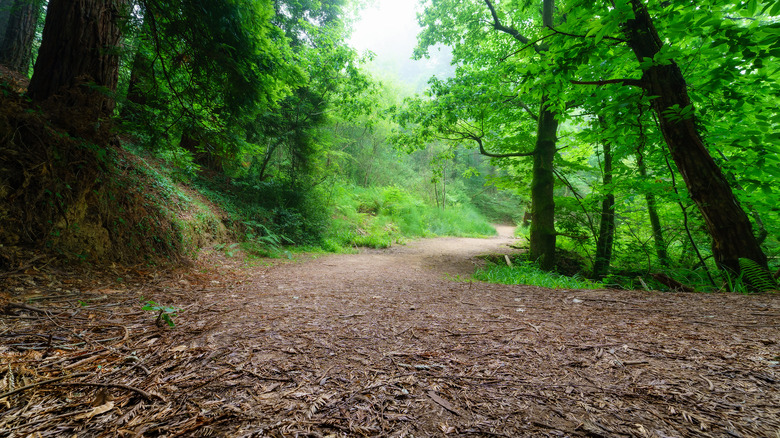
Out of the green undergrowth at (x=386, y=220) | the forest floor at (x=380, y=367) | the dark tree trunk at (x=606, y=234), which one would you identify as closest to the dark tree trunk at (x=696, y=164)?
the forest floor at (x=380, y=367)

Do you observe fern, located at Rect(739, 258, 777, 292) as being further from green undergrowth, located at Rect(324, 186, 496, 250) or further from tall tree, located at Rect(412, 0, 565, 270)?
green undergrowth, located at Rect(324, 186, 496, 250)

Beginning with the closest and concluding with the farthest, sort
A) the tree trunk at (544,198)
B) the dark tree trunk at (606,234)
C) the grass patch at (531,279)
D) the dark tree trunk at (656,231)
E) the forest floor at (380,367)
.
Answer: the forest floor at (380,367)
the grass patch at (531,279)
the dark tree trunk at (656,231)
the dark tree trunk at (606,234)
the tree trunk at (544,198)

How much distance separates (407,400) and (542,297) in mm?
2482

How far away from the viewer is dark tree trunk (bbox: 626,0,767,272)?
308cm

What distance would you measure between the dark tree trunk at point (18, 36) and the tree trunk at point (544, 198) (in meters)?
11.8

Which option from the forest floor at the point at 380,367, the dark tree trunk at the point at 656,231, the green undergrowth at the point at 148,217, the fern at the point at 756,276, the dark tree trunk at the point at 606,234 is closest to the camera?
the forest floor at the point at 380,367

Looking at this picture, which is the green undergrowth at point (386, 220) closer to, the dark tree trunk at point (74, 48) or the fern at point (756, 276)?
the dark tree trunk at point (74, 48)

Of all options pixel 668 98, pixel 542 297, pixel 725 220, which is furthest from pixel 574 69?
pixel 542 297

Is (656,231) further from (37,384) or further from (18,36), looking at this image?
(18,36)

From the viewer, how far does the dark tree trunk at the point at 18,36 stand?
643cm

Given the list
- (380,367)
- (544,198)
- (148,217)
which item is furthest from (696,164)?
(148,217)

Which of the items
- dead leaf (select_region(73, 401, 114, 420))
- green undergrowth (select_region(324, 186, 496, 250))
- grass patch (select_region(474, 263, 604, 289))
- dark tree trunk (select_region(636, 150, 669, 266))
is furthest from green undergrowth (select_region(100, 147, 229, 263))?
dark tree trunk (select_region(636, 150, 669, 266))

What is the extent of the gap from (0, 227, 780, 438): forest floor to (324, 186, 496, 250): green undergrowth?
6288 mm

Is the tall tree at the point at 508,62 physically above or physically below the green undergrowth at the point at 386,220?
above
